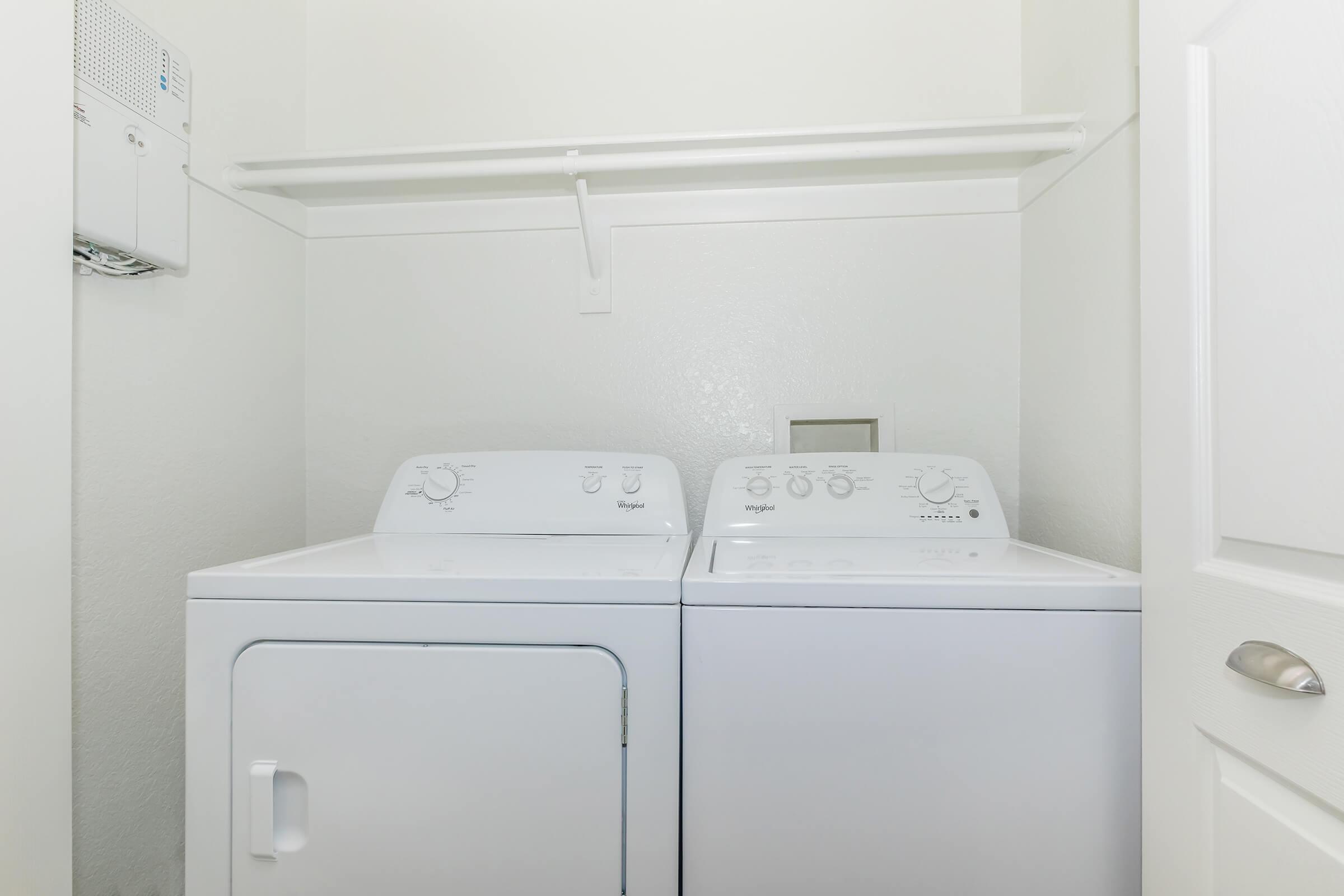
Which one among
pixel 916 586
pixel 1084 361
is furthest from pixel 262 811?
pixel 1084 361

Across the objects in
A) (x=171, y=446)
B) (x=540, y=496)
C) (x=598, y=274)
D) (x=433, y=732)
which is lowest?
(x=433, y=732)

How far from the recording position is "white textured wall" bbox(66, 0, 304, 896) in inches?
44.7

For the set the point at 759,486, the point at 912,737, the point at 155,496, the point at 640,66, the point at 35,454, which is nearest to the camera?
the point at 912,737

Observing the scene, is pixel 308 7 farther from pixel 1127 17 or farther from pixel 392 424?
pixel 1127 17

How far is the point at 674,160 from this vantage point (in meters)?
1.38

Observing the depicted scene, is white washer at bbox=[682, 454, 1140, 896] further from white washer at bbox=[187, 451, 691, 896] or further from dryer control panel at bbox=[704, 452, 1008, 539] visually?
dryer control panel at bbox=[704, 452, 1008, 539]

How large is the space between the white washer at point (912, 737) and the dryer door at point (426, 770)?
0.13 m

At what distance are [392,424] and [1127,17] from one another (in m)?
1.73

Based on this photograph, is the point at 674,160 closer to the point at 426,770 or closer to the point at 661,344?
the point at 661,344

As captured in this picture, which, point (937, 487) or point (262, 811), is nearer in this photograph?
point (262, 811)

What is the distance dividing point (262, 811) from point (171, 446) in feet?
2.50

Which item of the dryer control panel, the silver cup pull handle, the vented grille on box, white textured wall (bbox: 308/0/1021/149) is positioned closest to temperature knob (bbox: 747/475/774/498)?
the dryer control panel

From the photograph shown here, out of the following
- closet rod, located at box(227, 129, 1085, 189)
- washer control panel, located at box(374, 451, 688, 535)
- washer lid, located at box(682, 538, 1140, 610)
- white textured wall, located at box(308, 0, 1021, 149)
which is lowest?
washer lid, located at box(682, 538, 1140, 610)

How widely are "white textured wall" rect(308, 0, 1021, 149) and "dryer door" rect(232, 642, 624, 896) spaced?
4.38 ft
